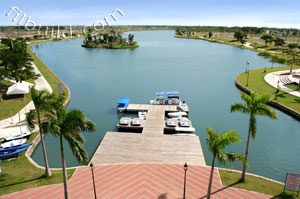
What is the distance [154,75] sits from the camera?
64125mm

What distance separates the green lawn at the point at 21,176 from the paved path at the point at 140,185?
724 millimetres

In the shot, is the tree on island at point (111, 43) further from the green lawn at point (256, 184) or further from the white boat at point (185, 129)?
the green lawn at point (256, 184)

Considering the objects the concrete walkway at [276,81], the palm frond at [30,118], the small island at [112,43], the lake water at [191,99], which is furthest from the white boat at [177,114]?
the small island at [112,43]

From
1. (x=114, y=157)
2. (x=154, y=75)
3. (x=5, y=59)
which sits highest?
(x=5, y=59)

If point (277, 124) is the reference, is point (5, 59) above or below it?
above

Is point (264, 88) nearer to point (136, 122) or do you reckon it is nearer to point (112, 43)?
point (136, 122)

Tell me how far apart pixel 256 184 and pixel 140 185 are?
9.51 metres

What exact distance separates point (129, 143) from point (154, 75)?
40501 millimetres

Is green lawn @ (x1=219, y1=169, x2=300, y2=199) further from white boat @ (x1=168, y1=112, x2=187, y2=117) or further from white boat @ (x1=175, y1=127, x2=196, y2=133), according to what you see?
white boat @ (x1=168, y1=112, x2=187, y2=117)

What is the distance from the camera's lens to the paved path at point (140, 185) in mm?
16516

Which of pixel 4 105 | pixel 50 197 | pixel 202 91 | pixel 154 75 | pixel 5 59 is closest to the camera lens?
pixel 50 197

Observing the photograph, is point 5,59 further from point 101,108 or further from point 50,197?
point 50,197

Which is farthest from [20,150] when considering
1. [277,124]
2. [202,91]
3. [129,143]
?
[202,91]

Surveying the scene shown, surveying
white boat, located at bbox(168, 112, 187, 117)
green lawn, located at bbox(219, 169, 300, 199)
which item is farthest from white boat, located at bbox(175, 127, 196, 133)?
green lawn, located at bbox(219, 169, 300, 199)
